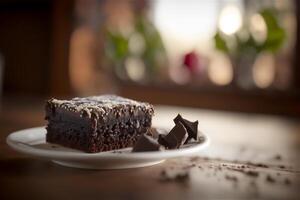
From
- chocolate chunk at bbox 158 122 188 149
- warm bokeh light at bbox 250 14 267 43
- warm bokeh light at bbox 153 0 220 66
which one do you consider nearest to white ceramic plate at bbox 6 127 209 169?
chocolate chunk at bbox 158 122 188 149

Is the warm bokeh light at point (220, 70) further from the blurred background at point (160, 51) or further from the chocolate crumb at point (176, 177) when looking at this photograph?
the chocolate crumb at point (176, 177)

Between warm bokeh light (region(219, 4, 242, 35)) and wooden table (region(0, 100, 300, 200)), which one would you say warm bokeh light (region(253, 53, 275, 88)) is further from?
wooden table (region(0, 100, 300, 200))

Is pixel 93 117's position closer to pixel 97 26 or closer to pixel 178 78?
pixel 178 78

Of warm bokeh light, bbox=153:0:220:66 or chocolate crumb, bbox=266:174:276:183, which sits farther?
warm bokeh light, bbox=153:0:220:66

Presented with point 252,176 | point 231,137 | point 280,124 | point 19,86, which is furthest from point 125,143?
point 19,86

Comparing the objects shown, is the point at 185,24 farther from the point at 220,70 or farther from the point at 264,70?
the point at 264,70

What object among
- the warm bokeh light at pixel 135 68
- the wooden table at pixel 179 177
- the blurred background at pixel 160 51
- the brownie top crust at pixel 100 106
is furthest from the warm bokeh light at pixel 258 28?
the brownie top crust at pixel 100 106

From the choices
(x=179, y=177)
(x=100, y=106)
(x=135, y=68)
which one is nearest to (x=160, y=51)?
(x=135, y=68)
